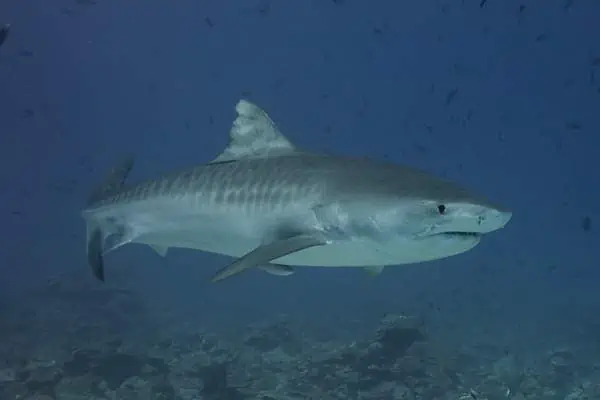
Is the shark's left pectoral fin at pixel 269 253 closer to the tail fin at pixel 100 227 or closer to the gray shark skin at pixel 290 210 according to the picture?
the gray shark skin at pixel 290 210

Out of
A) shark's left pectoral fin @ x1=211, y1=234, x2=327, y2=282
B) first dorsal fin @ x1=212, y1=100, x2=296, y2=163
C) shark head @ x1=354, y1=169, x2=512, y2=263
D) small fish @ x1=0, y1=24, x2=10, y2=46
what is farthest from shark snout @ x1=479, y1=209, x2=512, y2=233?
small fish @ x1=0, y1=24, x2=10, y2=46

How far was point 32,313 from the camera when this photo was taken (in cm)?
1630

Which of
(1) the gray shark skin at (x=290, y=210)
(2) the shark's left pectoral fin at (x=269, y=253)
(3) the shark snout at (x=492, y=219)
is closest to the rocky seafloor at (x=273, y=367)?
(1) the gray shark skin at (x=290, y=210)

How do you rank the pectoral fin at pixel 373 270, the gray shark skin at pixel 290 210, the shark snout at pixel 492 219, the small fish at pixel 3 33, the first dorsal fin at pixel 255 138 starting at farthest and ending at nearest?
the small fish at pixel 3 33
the first dorsal fin at pixel 255 138
the pectoral fin at pixel 373 270
the gray shark skin at pixel 290 210
the shark snout at pixel 492 219

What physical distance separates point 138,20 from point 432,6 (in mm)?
44559

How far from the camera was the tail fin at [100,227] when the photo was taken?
5508 mm

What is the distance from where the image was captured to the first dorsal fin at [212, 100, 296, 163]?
4707 millimetres

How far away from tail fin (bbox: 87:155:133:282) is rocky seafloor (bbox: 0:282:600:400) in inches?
152

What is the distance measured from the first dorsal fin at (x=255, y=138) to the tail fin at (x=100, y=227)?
1342mm

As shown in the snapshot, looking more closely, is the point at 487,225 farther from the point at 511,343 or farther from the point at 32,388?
the point at 511,343

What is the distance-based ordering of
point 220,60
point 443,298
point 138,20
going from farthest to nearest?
point 220,60, point 138,20, point 443,298

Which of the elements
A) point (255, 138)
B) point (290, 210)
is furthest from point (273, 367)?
point (290, 210)

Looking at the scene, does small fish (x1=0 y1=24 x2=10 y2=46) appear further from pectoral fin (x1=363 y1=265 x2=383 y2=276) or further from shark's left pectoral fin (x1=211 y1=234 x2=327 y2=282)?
pectoral fin (x1=363 y1=265 x2=383 y2=276)

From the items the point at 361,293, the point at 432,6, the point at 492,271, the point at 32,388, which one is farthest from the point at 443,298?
the point at 432,6
